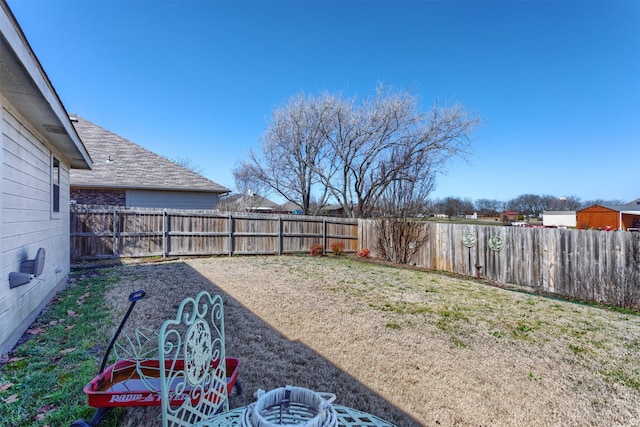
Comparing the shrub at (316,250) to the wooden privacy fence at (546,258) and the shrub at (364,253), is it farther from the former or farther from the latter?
the wooden privacy fence at (546,258)

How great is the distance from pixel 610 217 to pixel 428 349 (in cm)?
3021

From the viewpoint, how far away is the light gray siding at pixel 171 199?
11.0 m

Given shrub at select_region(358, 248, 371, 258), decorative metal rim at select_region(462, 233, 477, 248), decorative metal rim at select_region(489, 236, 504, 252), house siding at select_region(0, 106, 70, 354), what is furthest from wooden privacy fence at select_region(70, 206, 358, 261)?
decorative metal rim at select_region(489, 236, 504, 252)

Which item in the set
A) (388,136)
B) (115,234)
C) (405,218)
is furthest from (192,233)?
(388,136)

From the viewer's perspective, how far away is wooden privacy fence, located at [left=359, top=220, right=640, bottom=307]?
19.5ft

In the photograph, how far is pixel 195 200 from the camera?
1212 cm

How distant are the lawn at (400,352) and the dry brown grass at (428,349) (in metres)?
0.01

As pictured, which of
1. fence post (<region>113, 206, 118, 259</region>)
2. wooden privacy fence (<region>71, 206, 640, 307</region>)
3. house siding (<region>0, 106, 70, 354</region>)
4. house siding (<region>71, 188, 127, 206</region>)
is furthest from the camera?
house siding (<region>71, 188, 127, 206</region>)

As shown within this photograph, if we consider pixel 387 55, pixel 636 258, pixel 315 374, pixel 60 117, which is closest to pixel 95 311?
pixel 60 117

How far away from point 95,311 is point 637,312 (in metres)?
9.25

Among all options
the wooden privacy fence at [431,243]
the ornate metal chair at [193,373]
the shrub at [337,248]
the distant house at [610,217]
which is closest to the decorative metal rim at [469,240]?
the wooden privacy fence at [431,243]

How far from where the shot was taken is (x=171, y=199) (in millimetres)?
11641

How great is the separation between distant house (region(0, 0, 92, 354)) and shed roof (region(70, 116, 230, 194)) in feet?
20.6

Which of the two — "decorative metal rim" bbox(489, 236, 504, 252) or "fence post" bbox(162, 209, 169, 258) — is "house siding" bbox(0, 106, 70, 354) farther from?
"decorative metal rim" bbox(489, 236, 504, 252)
